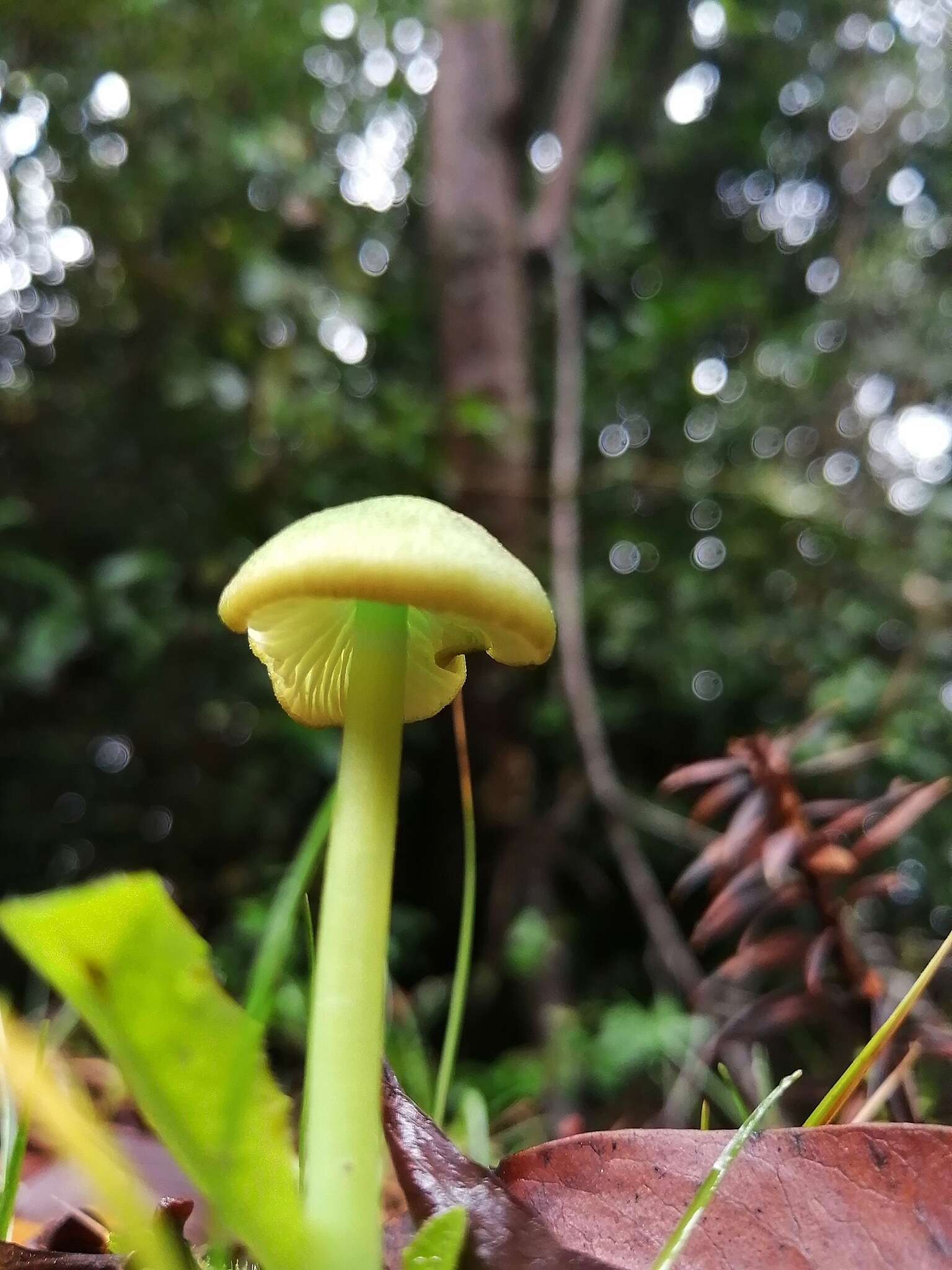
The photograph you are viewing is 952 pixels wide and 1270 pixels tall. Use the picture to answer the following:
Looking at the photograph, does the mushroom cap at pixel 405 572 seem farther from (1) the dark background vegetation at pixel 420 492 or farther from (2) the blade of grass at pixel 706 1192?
(1) the dark background vegetation at pixel 420 492

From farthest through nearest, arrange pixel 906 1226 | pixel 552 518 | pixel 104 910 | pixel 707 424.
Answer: pixel 707 424, pixel 552 518, pixel 906 1226, pixel 104 910

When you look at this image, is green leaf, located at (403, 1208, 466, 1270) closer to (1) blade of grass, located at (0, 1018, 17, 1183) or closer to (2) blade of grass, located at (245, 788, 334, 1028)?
(2) blade of grass, located at (245, 788, 334, 1028)

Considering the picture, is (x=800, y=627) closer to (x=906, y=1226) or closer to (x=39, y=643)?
(x=39, y=643)

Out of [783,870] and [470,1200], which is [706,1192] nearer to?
[470,1200]

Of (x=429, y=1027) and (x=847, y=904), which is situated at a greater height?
(x=847, y=904)

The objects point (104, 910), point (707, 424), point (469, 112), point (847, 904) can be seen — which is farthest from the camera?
point (707, 424)

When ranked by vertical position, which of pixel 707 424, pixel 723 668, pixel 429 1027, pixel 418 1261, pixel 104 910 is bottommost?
pixel 429 1027

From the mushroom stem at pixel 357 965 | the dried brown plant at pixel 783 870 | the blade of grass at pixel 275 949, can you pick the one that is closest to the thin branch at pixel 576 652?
the dried brown plant at pixel 783 870

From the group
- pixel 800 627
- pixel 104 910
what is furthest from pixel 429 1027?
pixel 104 910
